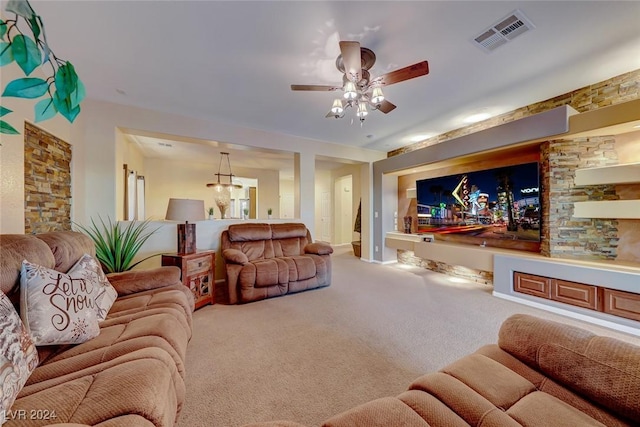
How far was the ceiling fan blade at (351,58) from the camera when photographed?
67.5 inches

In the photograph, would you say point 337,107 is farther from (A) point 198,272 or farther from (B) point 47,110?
(A) point 198,272

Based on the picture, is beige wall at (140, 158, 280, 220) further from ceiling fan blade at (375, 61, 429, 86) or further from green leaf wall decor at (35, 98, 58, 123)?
green leaf wall decor at (35, 98, 58, 123)

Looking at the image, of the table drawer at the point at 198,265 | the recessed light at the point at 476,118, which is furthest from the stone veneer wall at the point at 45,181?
the recessed light at the point at 476,118

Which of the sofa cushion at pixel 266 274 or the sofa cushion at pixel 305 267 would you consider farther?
the sofa cushion at pixel 305 267

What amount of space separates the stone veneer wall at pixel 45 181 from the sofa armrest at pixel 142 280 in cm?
94

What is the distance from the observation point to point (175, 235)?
351 cm

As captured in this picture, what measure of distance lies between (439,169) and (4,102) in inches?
216

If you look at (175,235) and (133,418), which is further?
(175,235)

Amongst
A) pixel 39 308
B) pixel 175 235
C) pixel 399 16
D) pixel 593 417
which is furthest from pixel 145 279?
pixel 399 16

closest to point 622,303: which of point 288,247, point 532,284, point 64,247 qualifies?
point 532,284

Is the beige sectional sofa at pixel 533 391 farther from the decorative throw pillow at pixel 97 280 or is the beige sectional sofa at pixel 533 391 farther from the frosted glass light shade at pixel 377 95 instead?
the frosted glass light shade at pixel 377 95

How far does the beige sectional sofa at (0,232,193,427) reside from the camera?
83 cm

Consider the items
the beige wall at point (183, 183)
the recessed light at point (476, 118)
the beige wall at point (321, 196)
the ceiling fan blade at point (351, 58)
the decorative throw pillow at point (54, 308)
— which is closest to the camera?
the decorative throw pillow at point (54, 308)

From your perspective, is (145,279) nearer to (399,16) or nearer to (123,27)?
(123,27)
